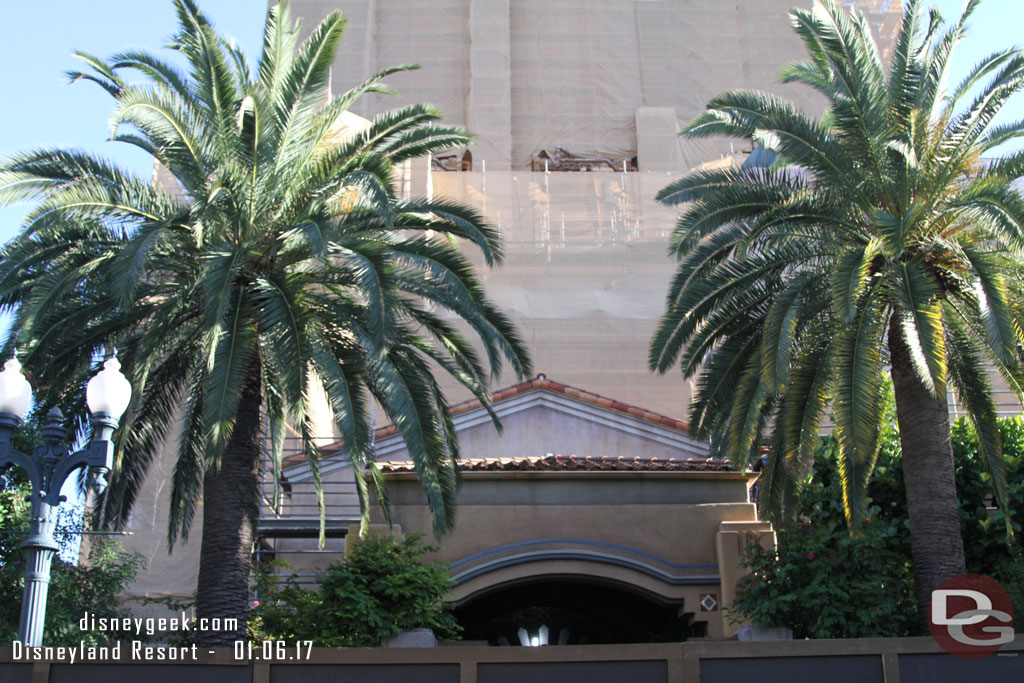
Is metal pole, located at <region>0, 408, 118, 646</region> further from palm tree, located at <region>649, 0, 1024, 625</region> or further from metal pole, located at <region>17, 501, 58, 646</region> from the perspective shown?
palm tree, located at <region>649, 0, 1024, 625</region>

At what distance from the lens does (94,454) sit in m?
9.59

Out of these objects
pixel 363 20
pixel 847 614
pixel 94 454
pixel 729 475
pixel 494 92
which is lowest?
pixel 847 614

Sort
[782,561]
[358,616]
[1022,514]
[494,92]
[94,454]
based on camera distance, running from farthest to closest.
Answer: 1. [494,92]
2. [1022,514]
3. [782,561]
4. [358,616]
5. [94,454]

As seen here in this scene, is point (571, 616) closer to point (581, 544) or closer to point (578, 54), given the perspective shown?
point (581, 544)

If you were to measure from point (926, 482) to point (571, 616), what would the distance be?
7.27 metres

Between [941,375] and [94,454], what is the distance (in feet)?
28.4

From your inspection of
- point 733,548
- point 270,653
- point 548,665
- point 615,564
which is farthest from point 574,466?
point 270,653

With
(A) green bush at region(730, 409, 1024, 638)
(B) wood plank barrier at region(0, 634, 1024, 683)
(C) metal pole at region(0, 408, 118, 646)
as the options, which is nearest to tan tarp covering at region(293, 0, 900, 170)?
(A) green bush at region(730, 409, 1024, 638)

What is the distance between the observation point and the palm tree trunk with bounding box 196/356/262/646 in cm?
1219

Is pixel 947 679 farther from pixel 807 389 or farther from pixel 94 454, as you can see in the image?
pixel 94 454

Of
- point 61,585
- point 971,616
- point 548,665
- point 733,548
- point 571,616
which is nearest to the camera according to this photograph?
point 548,665

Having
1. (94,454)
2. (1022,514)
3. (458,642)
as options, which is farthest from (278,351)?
(1022,514)

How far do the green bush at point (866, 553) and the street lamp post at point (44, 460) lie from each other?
7950 mm

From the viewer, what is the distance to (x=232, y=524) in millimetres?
12508
